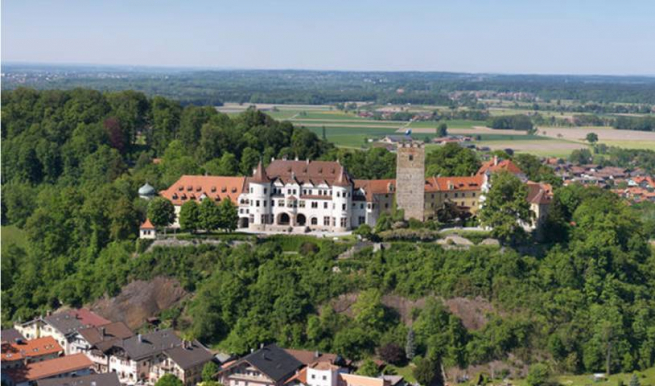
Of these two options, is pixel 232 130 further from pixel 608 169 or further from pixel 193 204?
pixel 608 169

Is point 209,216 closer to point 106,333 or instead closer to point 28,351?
point 106,333

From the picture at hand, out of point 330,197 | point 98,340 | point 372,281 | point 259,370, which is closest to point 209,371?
point 259,370

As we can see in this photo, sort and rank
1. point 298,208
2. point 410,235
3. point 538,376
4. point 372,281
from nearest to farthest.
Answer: point 538,376 → point 372,281 → point 410,235 → point 298,208

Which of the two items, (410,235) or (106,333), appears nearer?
(106,333)

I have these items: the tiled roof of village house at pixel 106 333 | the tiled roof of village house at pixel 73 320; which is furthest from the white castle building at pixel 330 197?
the tiled roof of village house at pixel 106 333

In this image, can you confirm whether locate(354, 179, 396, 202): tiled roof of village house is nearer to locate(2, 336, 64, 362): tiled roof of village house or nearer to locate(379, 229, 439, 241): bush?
locate(379, 229, 439, 241): bush

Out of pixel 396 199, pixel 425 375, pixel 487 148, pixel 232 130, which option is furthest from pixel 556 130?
pixel 425 375
